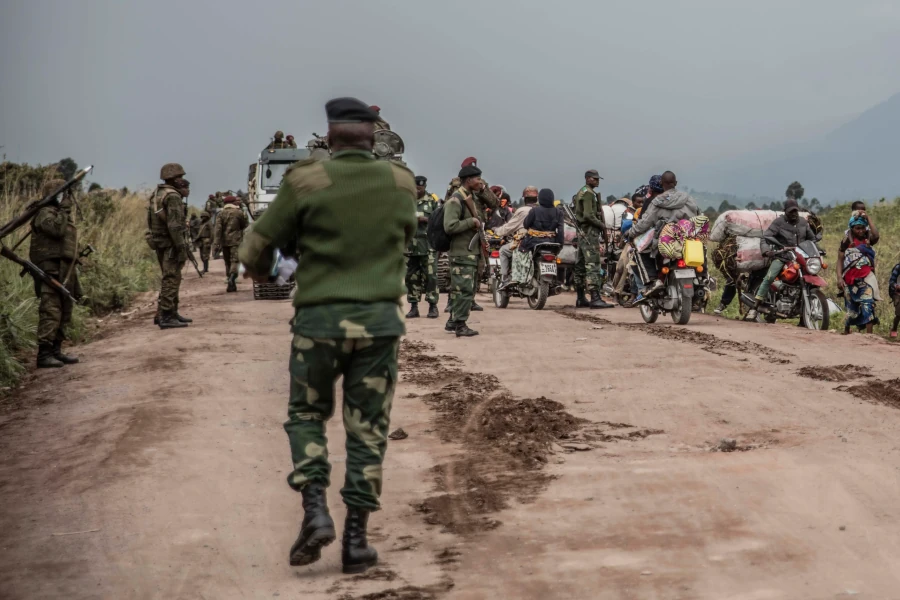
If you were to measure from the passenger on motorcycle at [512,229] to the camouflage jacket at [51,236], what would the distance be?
302 inches

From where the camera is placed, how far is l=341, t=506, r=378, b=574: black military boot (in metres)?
4.96

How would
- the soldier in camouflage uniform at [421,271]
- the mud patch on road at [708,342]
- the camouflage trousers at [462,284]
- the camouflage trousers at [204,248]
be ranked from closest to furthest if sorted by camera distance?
the mud patch on road at [708,342] → the camouflage trousers at [462,284] → the soldier in camouflage uniform at [421,271] → the camouflage trousers at [204,248]

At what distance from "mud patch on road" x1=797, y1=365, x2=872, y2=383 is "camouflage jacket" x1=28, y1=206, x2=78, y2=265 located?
740 centimetres

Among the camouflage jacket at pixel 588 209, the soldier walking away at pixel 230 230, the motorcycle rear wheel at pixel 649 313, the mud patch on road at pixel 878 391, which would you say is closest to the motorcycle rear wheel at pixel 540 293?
the camouflage jacket at pixel 588 209

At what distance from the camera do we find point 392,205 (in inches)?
198

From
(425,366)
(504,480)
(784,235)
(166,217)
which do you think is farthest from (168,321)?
(504,480)

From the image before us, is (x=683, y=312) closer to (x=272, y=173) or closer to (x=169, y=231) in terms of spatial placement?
(x=169, y=231)

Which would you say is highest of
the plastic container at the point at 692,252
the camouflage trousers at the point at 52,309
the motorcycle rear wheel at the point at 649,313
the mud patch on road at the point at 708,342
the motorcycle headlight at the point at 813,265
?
the plastic container at the point at 692,252

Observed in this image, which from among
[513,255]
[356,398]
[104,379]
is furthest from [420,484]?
[513,255]

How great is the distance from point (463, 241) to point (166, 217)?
3956mm

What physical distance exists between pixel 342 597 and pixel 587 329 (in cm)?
973

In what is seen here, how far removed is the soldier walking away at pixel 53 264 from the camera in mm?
11961

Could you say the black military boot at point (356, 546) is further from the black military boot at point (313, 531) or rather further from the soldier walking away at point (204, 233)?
the soldier walking away at point (204, 233)

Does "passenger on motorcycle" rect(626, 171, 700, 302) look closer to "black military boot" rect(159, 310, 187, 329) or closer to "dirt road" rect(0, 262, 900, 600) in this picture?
"dirt road" rect(0, 262, 900, 600)
